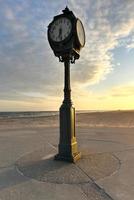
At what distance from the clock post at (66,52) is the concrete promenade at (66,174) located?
1.04 ft

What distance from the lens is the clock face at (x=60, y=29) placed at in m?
5.17

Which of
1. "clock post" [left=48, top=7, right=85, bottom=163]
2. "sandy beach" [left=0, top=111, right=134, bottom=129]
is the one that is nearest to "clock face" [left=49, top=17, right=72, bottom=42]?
"clock post" [left=48, top=7, right=85, bottom=163]

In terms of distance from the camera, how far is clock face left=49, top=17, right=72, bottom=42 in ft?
17.0

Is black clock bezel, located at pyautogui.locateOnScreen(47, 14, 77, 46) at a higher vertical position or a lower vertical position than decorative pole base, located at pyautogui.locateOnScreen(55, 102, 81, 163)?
higher

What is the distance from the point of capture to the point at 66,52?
17.1 feet

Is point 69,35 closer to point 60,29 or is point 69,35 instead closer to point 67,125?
point 60,29

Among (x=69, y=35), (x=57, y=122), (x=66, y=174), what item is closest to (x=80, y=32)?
(x=69, y=35)

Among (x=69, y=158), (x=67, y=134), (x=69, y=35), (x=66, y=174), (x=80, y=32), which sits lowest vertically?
(x=66, y=174)

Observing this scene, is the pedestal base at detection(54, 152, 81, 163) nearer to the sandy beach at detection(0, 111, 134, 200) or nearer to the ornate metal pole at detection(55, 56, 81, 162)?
the ornate metal pole at detection(55, 56, 81, 162)

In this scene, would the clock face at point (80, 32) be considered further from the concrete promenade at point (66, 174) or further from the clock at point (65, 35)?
the concrete promenade at point (66, 174)

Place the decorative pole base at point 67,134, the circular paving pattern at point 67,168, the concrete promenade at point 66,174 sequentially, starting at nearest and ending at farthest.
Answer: the concrete promenade at point 66,174
the circular paving pattern at point 67,168
the decorative pole base at point 67,134

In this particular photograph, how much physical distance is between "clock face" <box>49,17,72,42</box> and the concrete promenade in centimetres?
251

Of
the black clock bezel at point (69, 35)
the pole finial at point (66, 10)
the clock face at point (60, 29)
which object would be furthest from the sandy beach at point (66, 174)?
the pole finial at point (66, 10)

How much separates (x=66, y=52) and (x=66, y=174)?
2.38 metres
